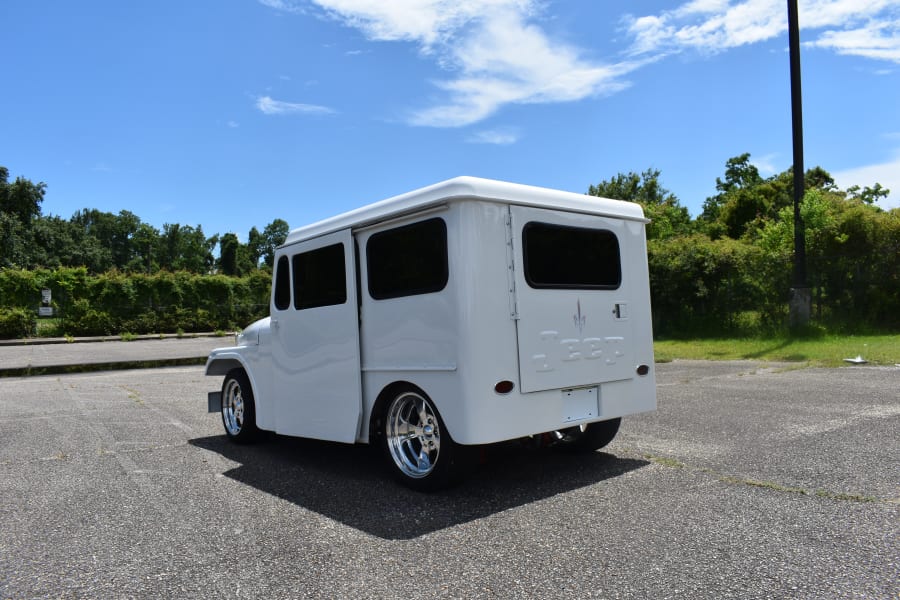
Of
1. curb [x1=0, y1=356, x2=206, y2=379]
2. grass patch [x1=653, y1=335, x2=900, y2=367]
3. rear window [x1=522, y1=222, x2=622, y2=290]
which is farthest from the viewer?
curb [x1=0, y1=356, x2=206, y2=379]

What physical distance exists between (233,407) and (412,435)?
3.06 metres

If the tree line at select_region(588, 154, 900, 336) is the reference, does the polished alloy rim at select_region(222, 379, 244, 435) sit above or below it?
below

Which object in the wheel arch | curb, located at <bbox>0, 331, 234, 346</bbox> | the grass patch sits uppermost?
curb, located at <bbox>0, 331, 234, 346</bbox>

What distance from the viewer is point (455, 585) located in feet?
10.7

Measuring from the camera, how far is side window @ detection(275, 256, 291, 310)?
20.7ft

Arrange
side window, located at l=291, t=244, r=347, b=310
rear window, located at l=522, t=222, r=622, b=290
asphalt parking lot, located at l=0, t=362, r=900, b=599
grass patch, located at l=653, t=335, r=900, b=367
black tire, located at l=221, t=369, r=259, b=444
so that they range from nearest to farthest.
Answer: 1. asphalt parking lot, located at l=0, t=362, r=900, b=599
2. rear window, located at l=522, t=222, r=622, b=290
3. side window, located at l=291, t=244, r=347, b=310
4. black tire, located at l=221, t=369, r=259, b=444
5. grass patch, located at l=653, t=335, r=900, b=367

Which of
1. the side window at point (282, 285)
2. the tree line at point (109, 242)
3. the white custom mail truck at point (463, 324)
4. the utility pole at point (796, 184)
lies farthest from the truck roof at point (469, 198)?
the tree line at point (109, 242)

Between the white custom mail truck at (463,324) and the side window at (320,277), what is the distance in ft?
Result: 0.06

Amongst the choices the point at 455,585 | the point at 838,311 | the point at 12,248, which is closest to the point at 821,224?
the point at 838,311

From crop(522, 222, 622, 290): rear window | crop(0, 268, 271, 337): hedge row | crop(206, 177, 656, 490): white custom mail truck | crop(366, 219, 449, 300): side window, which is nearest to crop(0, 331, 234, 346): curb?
crop(0, 268, 271, 337): hedge row

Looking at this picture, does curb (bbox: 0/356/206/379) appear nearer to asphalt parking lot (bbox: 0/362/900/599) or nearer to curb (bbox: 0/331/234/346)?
asphalt parking lot (bbox: 0/362/900/599)

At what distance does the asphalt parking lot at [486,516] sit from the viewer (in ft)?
10.8

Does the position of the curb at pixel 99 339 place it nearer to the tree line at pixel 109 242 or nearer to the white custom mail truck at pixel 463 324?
the tree line at pixel 109 242

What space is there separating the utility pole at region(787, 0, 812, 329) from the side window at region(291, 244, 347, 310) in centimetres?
1283
